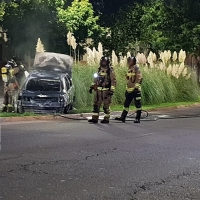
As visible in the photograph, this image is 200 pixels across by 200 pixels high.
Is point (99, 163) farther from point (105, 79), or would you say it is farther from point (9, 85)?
point (9, 85)

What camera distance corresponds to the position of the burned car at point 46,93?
14.7 m

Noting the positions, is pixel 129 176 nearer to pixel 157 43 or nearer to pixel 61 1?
pixel 157 43

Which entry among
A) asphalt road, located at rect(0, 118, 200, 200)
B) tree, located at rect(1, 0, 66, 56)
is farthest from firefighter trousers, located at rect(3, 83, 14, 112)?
tree, located at rect(1, 0, 66, 56)

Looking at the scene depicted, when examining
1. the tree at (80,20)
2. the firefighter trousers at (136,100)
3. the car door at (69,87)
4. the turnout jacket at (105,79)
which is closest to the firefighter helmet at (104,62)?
the turnout jacket at (105,79)

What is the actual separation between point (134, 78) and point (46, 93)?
2.76 metres

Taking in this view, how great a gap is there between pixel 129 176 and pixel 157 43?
20.9m

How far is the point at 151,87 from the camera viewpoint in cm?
1902

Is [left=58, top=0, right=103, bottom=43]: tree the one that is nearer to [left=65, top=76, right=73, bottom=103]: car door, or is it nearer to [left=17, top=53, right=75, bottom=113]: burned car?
[left=65, top=76, right=73, bottom=103]: car door

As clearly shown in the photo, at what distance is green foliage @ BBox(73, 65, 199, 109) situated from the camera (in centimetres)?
1723

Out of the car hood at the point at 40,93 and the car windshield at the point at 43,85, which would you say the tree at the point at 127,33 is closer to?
the car windshield at the point at 43,85

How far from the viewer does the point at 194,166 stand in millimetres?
7859

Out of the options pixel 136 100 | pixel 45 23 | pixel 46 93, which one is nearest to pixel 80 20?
pixel 45 23

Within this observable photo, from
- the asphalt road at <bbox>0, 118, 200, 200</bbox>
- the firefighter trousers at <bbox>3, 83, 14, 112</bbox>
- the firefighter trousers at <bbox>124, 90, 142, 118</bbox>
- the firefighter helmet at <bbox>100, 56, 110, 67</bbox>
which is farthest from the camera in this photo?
the firefighter trousers at <bbox>3, 83, 14, 112</bbox>

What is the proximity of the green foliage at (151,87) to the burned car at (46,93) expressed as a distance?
108cm
